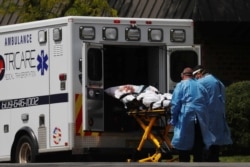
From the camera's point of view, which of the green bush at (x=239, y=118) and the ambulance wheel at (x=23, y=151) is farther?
the green bush at (x=239, y=118)

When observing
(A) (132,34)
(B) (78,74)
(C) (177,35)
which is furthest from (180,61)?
(B) (78,74)

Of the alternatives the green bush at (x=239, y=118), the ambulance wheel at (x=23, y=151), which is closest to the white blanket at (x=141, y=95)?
the ambulance wheel at (x=23, y=151)

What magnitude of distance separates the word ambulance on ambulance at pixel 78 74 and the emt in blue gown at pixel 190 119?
1.47 meters

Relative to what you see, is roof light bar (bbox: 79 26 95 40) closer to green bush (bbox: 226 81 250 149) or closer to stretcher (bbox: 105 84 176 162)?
stretcher (bbox: 105 84 176 162)

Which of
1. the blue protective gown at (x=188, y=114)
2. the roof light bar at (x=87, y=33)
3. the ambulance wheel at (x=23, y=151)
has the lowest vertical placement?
the ambulance wheel at (x=23, y=151)

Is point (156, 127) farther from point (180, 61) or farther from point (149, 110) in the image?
point (180, 61)

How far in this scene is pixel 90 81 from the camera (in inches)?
693

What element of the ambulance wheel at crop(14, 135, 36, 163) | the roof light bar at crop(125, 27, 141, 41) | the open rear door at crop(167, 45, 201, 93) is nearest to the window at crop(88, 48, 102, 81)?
the roof light bar at crop(125, 27, 141, 41)

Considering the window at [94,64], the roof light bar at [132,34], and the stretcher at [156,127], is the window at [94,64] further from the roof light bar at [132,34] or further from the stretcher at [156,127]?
the stretcher at [156,127]

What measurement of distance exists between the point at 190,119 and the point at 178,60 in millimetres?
2104

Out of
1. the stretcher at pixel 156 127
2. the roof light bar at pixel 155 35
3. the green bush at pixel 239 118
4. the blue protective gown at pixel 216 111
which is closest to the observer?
the blue protective gown at pixel 216 111

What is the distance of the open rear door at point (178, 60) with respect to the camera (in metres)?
18.5

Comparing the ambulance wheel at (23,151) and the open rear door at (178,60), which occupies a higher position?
the open rear door at (178,60)

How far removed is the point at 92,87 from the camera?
57.7ft
